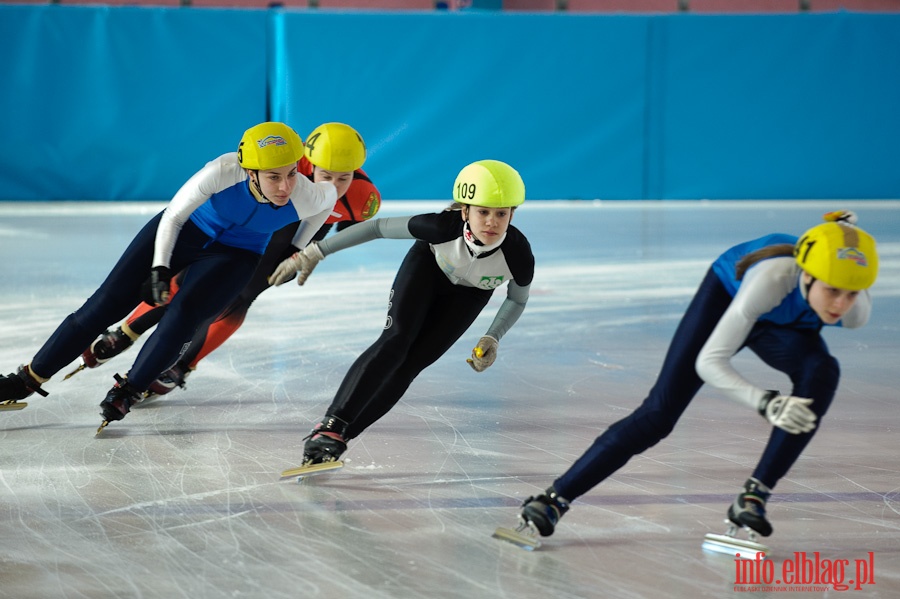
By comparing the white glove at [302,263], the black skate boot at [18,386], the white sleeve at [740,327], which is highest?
the white glove at [302,263]

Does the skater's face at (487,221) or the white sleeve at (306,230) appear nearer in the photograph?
the skater's face at (487,221)

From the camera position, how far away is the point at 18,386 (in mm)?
3852

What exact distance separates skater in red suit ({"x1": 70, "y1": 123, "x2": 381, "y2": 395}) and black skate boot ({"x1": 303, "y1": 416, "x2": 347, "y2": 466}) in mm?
1068

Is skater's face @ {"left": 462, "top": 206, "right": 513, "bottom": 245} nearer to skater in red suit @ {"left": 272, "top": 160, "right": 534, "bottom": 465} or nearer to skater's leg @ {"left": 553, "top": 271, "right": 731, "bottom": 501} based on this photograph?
skater in red suit @ {"left": 272, "top": 160, "right": 534, "bottom": 465}

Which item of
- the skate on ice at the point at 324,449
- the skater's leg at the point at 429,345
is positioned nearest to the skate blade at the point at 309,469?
the skate on ice at the point at 324,449

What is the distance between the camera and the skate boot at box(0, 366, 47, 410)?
12.6 feet

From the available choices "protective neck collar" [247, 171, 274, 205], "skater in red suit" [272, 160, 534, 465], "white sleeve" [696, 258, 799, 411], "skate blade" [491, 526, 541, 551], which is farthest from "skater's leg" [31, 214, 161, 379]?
"white sleeve" [696, 258, 799, 411]

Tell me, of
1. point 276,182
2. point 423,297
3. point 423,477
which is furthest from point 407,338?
point 276,182

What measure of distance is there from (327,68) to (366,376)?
9.78 m

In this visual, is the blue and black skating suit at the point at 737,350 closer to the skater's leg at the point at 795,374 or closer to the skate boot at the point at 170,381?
the skater's leg at the point at 795,374

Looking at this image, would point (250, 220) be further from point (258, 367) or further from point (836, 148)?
point (836, 148)

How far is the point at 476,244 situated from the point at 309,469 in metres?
0.85

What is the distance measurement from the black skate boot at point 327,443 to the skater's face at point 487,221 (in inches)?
28.0

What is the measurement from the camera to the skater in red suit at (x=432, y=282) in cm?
326
